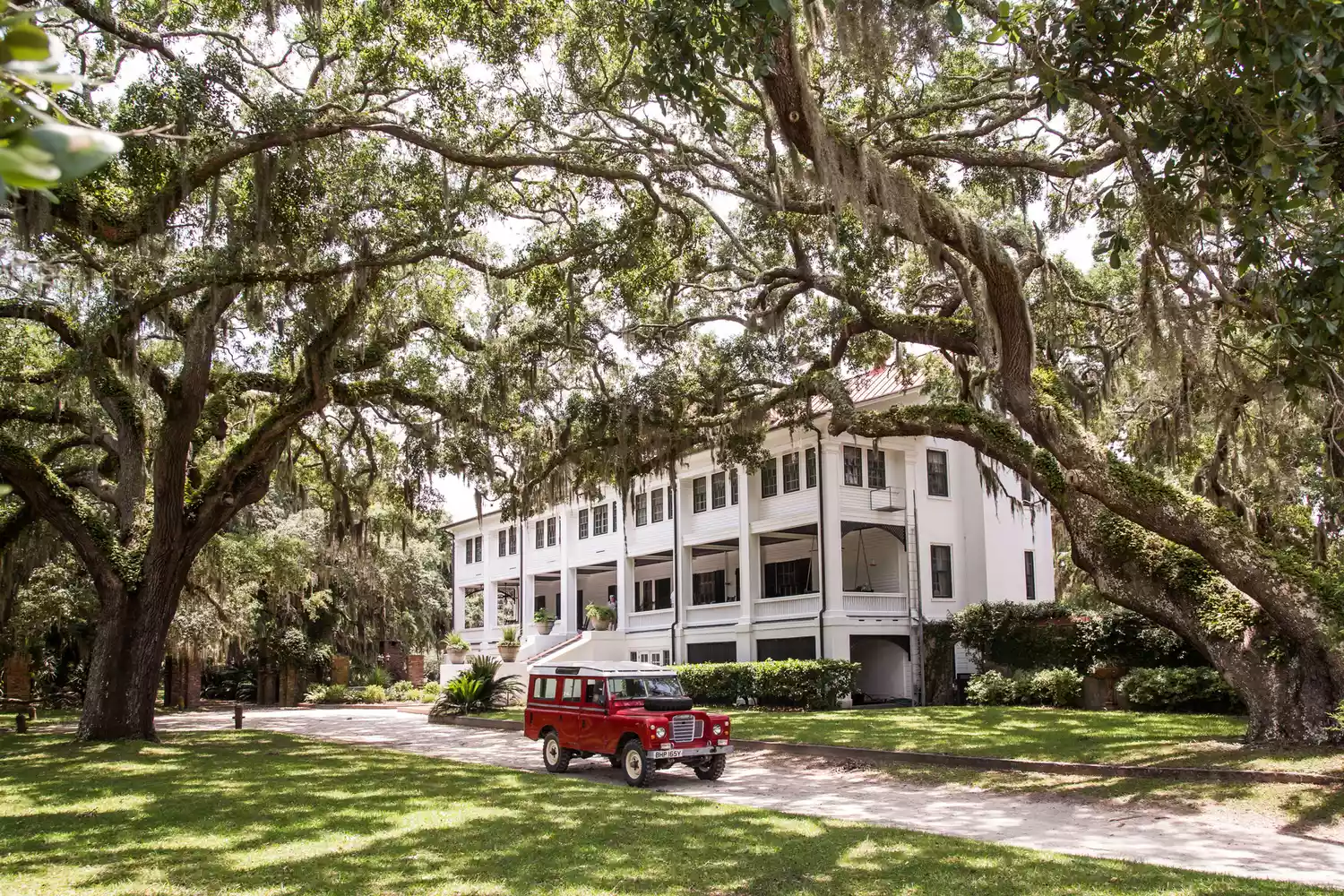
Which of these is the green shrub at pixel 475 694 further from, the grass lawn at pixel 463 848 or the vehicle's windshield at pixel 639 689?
the grass lawn at pixel 463 848

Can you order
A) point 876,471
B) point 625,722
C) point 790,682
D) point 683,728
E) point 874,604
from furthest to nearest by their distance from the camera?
point 876,471 → point 874,604 → point 790,682 → point 625,722 → point 683,728

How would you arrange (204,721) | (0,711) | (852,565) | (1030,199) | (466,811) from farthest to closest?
(852,565)
(0,711)
(204,721)
(1030,199)
(466,811)

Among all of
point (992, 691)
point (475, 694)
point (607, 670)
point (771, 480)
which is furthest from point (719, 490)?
point (607, 670)

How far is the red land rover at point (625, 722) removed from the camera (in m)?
14.6

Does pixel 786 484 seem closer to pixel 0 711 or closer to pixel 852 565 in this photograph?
pixel 852 565

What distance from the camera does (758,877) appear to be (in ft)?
26.5

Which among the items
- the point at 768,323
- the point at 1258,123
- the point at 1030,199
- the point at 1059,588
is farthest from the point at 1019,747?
the point at 1059,588

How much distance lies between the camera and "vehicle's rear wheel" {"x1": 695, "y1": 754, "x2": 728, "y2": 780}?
50.2 feet

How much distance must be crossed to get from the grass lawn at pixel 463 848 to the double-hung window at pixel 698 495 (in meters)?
23.0

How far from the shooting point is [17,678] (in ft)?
113

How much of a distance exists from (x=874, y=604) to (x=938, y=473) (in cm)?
529

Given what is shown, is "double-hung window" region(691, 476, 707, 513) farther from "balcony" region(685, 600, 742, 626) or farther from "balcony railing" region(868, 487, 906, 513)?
"balcony railing" region(868, 487, 906, 513)

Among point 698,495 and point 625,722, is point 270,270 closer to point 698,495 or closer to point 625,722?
point 625,722

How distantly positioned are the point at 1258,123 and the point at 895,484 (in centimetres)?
2569
